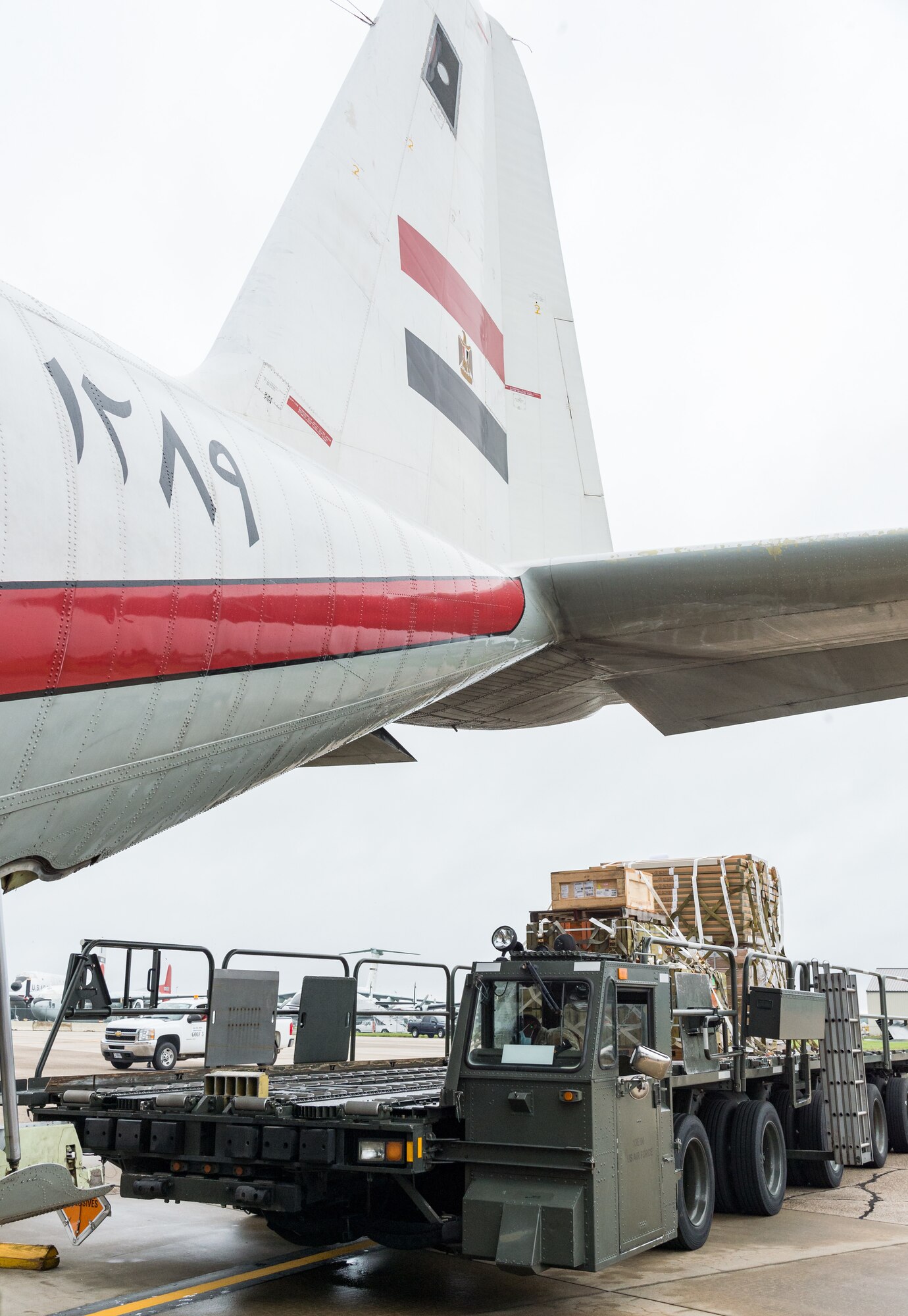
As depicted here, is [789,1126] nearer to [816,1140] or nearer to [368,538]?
[816,1140]

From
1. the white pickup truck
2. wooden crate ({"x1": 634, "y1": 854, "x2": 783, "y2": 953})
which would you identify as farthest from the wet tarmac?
the white pickup truck

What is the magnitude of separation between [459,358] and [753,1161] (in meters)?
7.19

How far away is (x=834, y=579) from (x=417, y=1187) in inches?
188

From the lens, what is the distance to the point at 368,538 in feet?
23.7

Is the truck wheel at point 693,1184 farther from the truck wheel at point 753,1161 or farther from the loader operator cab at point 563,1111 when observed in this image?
the truck wheel at point 753,1161

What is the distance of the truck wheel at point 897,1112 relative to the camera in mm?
11531

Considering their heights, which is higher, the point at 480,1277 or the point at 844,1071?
the point at 844,1071

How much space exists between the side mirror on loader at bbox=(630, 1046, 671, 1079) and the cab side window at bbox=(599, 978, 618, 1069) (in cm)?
13

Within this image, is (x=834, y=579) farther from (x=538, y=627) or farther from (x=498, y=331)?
(x=498, y=331)

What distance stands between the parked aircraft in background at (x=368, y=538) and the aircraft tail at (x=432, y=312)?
3 centimetres

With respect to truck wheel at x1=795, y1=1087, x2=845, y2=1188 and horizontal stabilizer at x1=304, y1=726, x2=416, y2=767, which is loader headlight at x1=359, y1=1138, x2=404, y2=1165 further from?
truck wheel at x1=795, y1=1087, x2=845, y2=1188

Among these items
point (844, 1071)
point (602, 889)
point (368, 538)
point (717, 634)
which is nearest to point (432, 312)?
point (368, 538)

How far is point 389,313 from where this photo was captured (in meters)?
9.31

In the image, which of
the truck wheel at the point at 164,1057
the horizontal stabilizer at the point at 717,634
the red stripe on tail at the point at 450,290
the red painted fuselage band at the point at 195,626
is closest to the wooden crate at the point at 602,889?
the horizontal stabilizer at the point at 717,634
